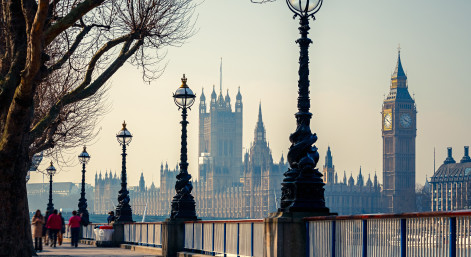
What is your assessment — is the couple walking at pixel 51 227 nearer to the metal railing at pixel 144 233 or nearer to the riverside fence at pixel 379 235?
the metal railing at pixel 144 233

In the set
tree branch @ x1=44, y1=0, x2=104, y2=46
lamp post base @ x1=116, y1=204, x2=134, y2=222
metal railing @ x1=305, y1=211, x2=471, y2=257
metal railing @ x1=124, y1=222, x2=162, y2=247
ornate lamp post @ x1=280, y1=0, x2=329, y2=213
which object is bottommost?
metal railing @ x1=124, y1=222, x2=162, y2=247

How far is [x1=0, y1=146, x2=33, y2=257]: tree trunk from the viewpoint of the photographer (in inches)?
655

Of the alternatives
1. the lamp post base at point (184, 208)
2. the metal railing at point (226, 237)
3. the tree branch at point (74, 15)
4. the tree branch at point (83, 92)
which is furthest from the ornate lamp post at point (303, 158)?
the lamp post base at point (184, 208)

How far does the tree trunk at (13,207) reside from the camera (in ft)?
54.5

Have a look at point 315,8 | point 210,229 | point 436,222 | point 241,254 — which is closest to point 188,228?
point 210,229

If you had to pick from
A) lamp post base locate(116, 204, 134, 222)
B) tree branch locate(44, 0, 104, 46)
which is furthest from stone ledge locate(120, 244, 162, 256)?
tree branch locate(44, 0, 104, 46)

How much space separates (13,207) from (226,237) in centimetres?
533

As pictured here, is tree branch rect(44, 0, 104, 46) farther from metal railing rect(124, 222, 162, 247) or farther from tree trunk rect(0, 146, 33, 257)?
metal railing rect(124, 222, 162, 247)

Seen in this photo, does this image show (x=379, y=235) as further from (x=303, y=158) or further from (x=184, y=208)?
(x=184, y=208)

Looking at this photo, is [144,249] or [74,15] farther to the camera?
[144,249]

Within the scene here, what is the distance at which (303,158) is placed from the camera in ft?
48.2

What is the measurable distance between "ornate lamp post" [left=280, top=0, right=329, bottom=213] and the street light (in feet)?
34.1

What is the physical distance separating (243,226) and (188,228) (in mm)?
5209

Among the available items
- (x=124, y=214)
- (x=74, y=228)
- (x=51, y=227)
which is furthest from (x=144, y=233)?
(x=124, y=214)
